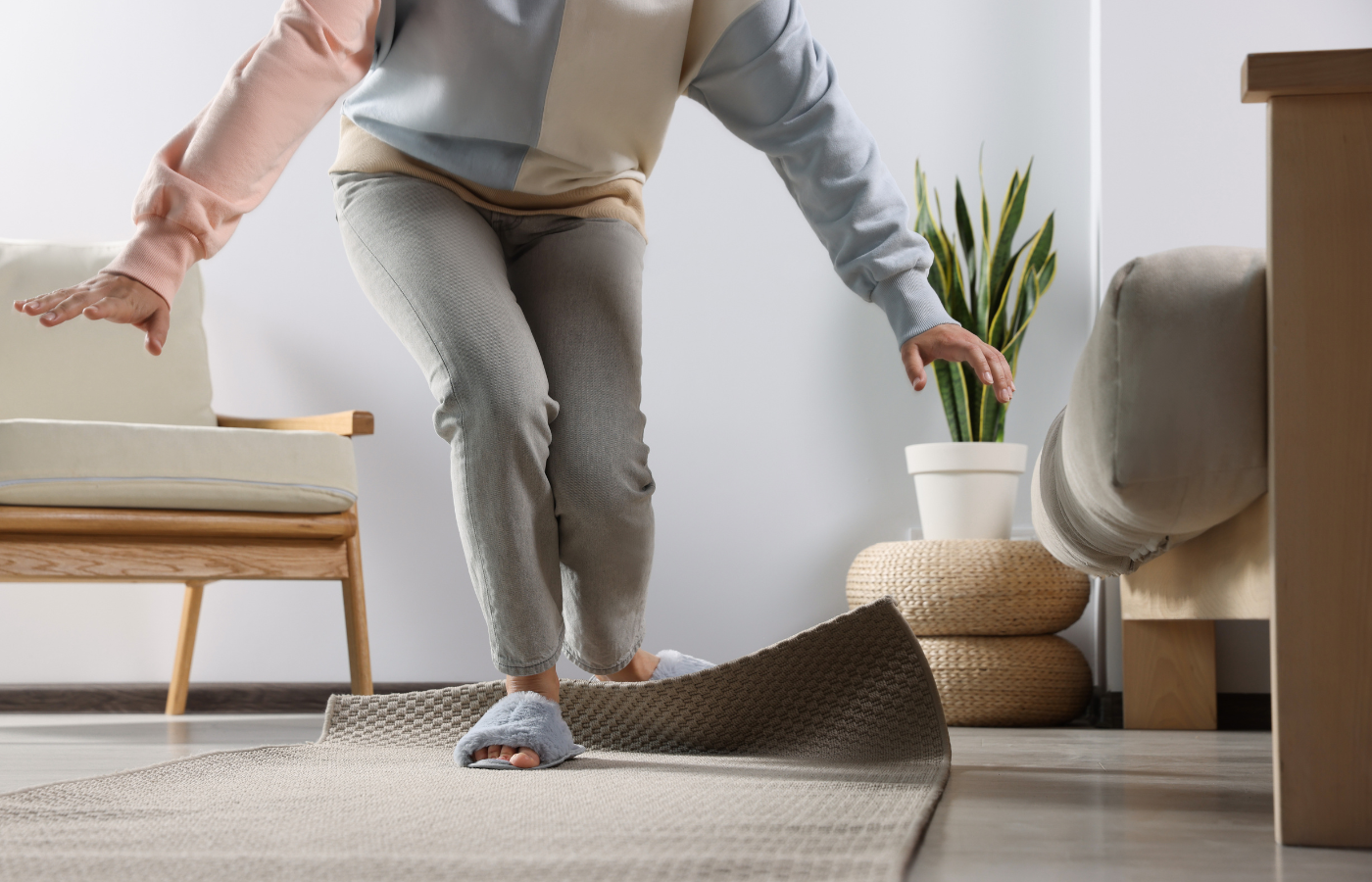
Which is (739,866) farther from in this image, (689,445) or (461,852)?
(689,445)

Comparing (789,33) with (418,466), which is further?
(418,466)

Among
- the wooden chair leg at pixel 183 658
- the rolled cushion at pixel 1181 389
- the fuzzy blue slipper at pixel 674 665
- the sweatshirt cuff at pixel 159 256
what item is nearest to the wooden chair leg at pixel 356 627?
the wooden chair leg at pixel 183 658

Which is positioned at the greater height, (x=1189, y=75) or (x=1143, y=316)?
(x=1189, y=75)

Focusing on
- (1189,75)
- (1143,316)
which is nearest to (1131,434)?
(1143,316)

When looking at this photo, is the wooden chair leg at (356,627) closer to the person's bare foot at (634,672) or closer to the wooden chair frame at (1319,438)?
the person's bare foot at (634,672)

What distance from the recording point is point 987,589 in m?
1.89

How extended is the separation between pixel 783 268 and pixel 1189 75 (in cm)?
82

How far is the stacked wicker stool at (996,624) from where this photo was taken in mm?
1876

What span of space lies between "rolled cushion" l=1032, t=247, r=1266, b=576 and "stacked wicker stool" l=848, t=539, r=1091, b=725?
1.10 m

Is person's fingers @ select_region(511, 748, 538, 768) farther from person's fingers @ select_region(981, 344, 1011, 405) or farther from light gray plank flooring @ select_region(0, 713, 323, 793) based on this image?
person's fingers @ select_region(981, 344, 1011, 405)

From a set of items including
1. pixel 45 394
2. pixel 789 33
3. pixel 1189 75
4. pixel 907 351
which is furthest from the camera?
pixel 45 394

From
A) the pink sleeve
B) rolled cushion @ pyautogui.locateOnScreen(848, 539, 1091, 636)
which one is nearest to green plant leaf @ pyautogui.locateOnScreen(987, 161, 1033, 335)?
rolled cushion @ pyautogui.locateOnScreen(848, 539, 1091, 636)

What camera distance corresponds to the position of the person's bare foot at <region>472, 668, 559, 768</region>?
1.02m

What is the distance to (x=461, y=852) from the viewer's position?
62 cm
